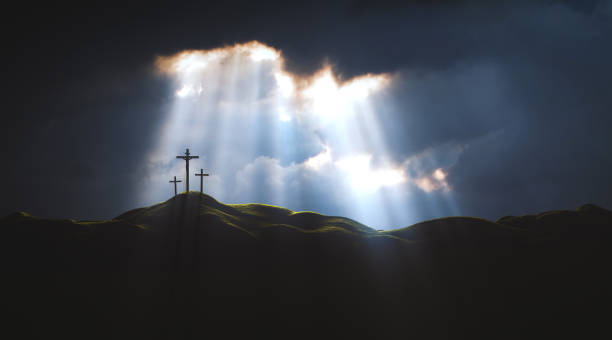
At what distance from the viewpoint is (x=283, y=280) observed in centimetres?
4953

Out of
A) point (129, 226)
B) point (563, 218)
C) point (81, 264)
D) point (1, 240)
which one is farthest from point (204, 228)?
point (563, 218)

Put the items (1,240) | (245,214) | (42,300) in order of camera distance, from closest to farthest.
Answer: (42,300), (1,240), (245,214)

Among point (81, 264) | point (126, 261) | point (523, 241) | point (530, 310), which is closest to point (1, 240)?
point (81, 264)

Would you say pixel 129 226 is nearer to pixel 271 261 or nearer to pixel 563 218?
pixel 271 261

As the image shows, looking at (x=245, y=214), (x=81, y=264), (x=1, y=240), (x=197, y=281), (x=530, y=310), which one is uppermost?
(x=245, y=214)

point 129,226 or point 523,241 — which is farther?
point 523,241

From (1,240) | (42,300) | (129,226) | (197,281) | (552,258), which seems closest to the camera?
(42,300)

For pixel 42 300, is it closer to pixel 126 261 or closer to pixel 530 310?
pixel 126 261

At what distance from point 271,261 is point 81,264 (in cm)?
2788

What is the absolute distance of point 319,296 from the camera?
155ft

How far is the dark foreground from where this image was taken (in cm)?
4069

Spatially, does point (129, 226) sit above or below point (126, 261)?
above

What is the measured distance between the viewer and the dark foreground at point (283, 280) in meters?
40.7

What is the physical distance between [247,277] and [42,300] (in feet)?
85.7
